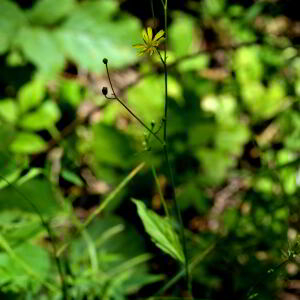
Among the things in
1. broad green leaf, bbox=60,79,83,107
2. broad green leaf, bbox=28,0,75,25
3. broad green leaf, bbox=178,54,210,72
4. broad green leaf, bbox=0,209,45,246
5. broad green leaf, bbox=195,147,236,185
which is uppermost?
broad green leaf, bbox=28,0,75,25

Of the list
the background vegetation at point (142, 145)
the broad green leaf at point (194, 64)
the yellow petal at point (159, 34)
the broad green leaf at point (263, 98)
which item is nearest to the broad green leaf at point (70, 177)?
the background vegetation at point (142, 145)

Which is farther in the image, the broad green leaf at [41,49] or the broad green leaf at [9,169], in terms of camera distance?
the broad green leaf at [41,49]

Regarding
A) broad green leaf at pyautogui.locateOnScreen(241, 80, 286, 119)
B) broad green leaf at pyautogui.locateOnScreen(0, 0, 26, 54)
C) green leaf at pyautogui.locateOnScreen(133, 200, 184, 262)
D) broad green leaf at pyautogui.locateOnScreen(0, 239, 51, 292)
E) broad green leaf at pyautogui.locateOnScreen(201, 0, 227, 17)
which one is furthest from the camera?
broad green leaf at pyautogui.locateOnScreen(201, 0, 227, 17)

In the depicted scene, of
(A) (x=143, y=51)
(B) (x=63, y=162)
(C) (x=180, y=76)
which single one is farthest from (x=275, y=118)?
(A) (x=143, y=51)

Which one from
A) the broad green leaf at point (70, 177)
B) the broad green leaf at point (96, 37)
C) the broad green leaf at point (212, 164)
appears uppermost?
the broad green leaf at point (96, 37)

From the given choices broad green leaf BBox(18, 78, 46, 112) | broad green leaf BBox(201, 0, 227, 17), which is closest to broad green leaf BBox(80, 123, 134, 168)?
broad green leaf BBox(18, 78, 46, 112)

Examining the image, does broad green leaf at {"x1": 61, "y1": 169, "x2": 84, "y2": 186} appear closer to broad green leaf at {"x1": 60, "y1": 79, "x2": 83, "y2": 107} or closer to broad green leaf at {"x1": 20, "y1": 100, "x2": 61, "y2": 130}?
broad green leaf at {"x1": 20, "y1": 100, "x2": 61, "y2": 130}

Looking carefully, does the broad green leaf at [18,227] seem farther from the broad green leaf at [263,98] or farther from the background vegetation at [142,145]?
the broad green leaf at [263,98]
